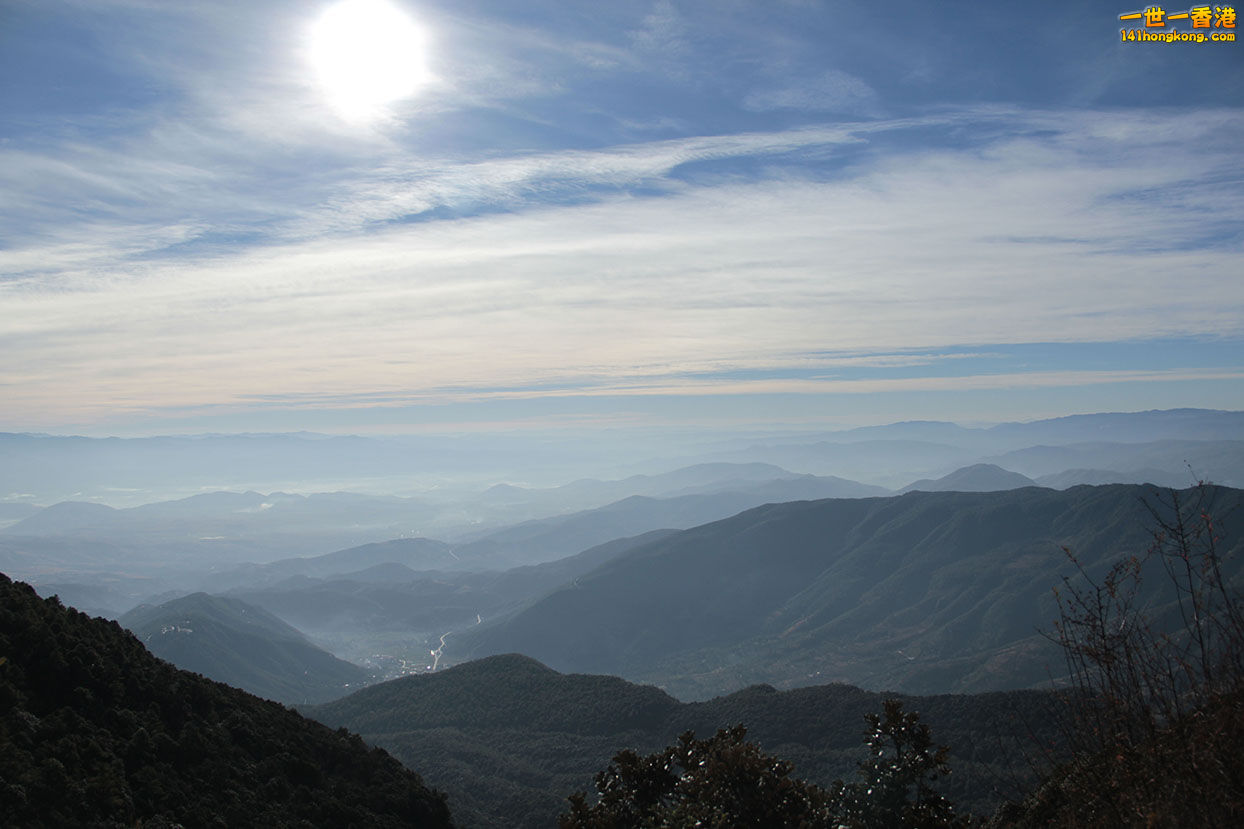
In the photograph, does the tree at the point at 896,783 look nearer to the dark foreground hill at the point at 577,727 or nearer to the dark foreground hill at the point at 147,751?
the dark foreground hill at the point at 147,751

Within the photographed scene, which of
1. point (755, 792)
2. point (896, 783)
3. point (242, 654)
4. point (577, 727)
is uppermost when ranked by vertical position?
point (755, 792)

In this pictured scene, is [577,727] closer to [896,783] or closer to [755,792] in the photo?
[896,783]

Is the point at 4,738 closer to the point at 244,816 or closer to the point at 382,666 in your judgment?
the point at 244,816

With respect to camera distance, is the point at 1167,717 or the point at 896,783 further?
the point at 896,783

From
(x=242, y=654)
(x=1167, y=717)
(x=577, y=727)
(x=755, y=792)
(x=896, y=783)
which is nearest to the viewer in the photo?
(x=1167, y=717)

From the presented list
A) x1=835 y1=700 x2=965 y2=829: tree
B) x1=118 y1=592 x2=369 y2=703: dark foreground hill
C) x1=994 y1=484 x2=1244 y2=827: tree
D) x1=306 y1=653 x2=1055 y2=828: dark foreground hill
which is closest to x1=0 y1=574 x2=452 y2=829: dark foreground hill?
x1=835 y1=700 x2=965 y2=829: tree

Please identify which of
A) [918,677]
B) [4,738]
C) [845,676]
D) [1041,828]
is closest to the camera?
[1041,828]

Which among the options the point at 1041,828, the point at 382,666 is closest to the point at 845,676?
the point at 382,666

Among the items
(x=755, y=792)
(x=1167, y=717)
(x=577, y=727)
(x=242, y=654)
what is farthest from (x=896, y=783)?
(x=242, y=654)
